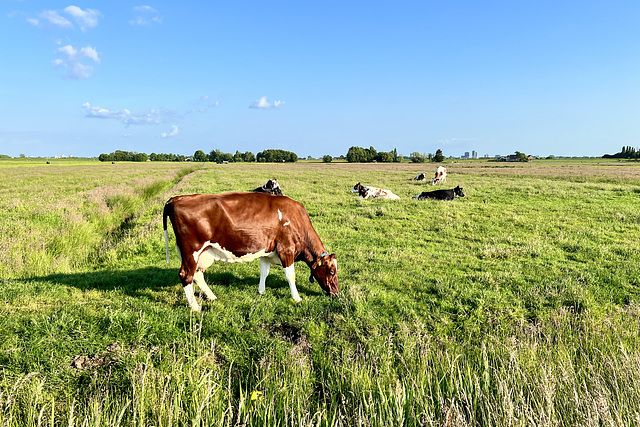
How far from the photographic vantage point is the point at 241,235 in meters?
5.66

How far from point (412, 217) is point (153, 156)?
193 metres

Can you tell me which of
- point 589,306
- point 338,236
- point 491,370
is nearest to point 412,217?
point 338,236

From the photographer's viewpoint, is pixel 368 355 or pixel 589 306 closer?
pixel 368 355

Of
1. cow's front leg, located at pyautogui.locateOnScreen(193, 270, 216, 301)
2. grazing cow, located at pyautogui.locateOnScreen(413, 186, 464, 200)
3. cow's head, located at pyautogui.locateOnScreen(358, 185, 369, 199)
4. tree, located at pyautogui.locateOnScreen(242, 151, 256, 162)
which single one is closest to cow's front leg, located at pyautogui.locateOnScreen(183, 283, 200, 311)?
cow's front leg, located at pyautogui.locateOnScreen(193, 270, 216, 301)

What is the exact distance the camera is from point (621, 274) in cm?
712

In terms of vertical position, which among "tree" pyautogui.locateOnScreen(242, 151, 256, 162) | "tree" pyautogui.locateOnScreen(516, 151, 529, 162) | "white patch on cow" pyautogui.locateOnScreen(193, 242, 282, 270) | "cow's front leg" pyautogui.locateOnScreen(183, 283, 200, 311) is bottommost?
"cow's front leg" pyautogui.locateOnScreen(183, 283, 200, 311)

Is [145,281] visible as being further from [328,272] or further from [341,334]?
[341,334]

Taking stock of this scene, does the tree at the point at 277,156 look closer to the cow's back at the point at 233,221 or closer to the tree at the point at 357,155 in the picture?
the tree at the point at 357,155

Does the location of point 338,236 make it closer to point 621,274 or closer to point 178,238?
point 178,238

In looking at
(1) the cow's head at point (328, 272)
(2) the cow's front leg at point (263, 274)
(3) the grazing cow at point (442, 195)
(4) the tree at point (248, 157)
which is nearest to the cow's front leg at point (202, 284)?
(2) the cow's front leg at point (263, 274)

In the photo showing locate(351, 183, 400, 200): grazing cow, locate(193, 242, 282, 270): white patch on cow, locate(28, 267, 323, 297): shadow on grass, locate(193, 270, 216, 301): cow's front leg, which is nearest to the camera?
locate(193, 242, 282, 270): white patch on cow

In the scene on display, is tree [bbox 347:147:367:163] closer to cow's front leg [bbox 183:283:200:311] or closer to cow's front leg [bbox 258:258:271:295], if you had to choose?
cow's front leg [bbox 258:258:271:295]

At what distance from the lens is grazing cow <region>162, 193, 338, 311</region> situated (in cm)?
543

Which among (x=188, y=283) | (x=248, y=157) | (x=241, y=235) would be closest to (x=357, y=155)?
(x=248, y=157)
